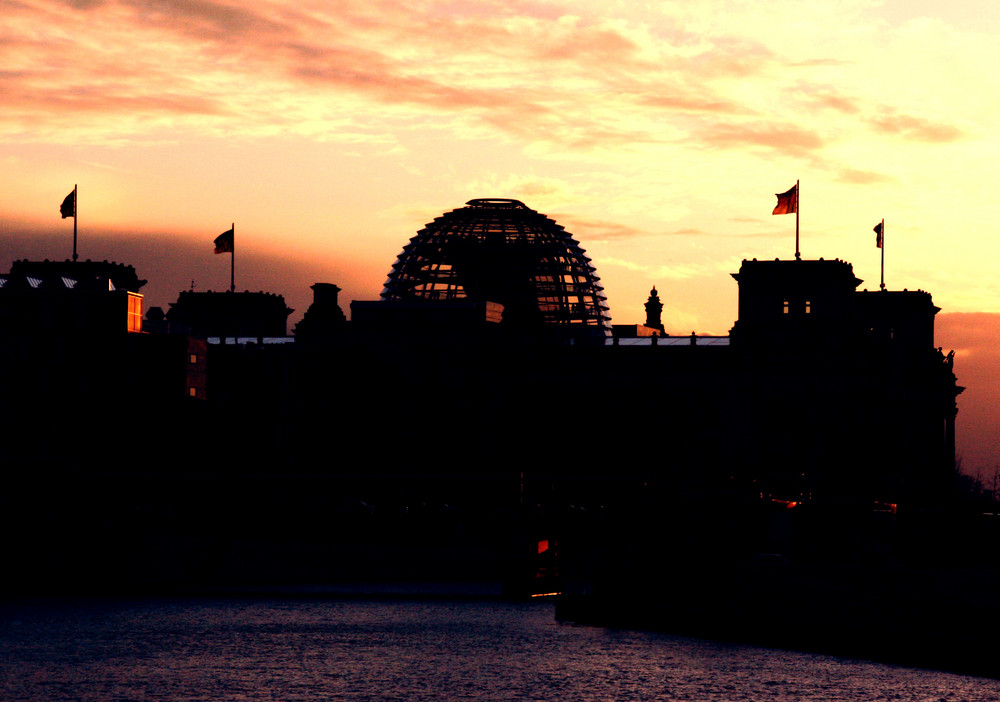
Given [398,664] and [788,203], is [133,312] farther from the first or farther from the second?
[398,664]

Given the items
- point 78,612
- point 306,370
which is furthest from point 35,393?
point 78,612

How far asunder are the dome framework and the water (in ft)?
317

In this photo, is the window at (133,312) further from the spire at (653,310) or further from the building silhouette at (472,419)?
the spire at (653,310)

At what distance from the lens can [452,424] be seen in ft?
443

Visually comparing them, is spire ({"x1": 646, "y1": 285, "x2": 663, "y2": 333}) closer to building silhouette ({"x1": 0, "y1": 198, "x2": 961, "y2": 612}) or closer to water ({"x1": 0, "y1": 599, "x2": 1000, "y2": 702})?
building silhouette ({"x1": 0, "y1": 198, "x2": 961, "y2": 612})

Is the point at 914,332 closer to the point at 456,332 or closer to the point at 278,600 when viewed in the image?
the point at 456,332

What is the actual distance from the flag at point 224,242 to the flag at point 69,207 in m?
12.0

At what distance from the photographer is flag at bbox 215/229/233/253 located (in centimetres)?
11319

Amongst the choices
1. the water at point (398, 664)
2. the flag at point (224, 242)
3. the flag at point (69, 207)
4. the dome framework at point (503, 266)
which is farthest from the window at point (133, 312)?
the dome framework at point (503, 266)

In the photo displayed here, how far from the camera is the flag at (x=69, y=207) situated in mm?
103125

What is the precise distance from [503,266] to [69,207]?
5997cm

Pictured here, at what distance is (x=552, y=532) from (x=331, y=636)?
27702 millimetres

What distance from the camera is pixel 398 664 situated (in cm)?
4369

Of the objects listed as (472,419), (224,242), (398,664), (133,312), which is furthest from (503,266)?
(398,664)
